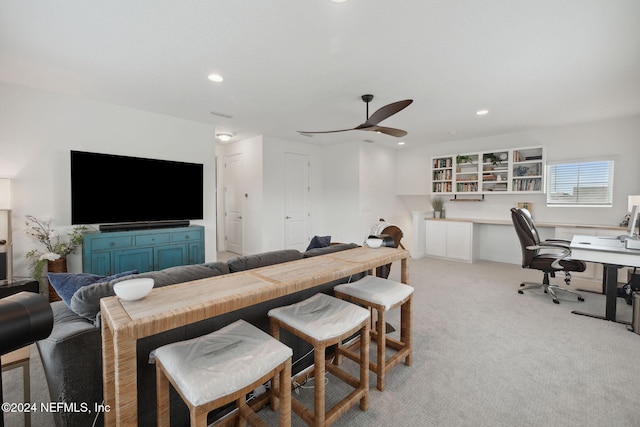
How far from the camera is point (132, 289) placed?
3.72 ft

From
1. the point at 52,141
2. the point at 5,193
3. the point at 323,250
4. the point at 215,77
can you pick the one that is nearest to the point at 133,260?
the point at 5,193

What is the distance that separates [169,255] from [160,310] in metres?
3.34

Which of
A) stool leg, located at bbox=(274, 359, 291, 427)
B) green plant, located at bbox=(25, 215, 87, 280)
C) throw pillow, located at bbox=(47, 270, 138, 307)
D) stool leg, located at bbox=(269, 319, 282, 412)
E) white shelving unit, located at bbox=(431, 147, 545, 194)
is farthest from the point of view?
white shelving unit, located at bbox=(431, 147, 545, 194)

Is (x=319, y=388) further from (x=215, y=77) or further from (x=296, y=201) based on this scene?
(x=296, y=201)

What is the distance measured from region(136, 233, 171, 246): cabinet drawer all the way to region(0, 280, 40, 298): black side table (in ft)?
3.39

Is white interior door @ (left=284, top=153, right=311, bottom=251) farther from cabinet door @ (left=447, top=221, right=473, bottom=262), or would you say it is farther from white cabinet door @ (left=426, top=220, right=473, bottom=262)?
cabinet door @ (left=447, top=221, right=473, bottom=262)

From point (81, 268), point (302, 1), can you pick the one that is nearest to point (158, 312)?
point (302, 1)

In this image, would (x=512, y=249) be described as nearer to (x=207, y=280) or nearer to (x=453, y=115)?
(x=453, y=115)

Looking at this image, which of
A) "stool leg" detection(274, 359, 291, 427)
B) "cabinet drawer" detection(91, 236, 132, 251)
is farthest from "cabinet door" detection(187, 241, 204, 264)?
"stool leg" detection(274, 359, 291, 427)

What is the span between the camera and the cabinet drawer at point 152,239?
3.73 metres

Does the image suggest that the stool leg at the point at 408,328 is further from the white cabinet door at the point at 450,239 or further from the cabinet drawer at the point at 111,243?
the white cabinet door at the point at 450,239

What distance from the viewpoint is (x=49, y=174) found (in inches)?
135

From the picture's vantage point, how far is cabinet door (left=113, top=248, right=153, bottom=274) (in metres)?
3.57

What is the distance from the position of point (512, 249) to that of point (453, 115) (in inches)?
119
